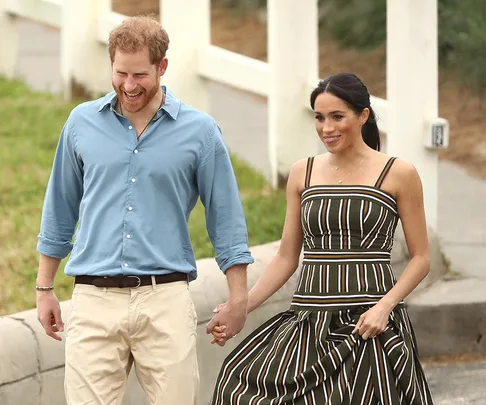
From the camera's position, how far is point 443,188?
1015cm

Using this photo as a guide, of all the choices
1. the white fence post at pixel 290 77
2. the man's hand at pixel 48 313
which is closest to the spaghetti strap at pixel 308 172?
the man's hand at pixel 48 313

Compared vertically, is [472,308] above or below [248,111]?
below

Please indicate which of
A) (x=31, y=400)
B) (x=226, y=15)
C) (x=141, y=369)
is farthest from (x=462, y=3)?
(x=141, y=369)

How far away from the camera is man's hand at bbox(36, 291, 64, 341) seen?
502cm

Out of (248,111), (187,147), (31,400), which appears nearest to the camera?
(187,147)

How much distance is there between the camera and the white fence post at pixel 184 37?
34.8 feet

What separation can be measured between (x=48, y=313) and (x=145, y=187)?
61 centimetres

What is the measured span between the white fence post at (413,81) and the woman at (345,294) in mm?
2956

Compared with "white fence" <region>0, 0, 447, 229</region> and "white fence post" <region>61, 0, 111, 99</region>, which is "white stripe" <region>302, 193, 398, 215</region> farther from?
A: "white fence post" <region>61, 0, 111, 99</region>

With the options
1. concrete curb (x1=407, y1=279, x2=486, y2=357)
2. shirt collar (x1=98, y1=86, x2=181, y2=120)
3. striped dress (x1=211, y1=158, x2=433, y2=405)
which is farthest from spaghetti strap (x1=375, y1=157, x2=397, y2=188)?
concrete curb (x1=407, y1=279, x2=486, y2=357)

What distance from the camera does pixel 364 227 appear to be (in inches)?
197

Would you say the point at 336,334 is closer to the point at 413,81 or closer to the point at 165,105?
the point at 165,105

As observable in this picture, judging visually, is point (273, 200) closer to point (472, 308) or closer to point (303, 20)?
point (303, 20)

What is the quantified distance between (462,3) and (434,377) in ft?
17.6
